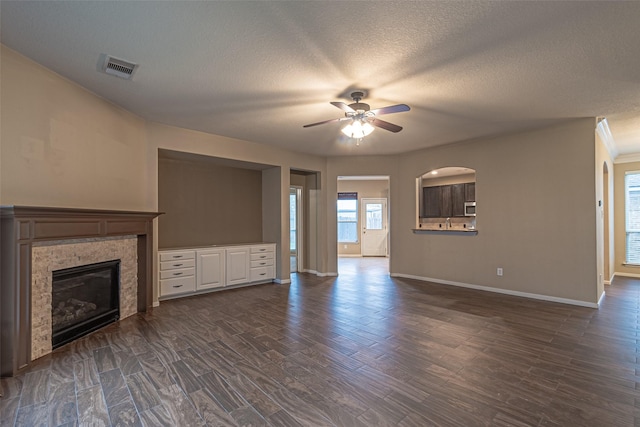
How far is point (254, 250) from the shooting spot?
5.81 m

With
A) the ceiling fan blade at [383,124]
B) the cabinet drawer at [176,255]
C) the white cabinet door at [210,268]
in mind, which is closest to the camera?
the ceiling fan blade at [383,124]

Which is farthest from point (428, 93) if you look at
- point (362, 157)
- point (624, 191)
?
point (624, 191)

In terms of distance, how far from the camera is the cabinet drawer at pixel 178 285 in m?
4.67

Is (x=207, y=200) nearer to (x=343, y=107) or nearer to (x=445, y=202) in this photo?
(x=343, y=107)

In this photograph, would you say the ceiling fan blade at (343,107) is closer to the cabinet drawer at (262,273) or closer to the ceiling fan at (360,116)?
the ceiling fan at (360,116)

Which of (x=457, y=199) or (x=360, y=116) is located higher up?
(x=360, y=116)

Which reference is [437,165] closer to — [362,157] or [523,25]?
[362,157]

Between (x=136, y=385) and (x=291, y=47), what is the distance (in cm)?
289

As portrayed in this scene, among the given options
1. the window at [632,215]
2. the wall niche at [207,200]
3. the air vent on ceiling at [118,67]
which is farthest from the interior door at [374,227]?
the air vent on ceiling at [118,67]

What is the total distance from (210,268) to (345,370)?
135 inches

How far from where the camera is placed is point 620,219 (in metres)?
6.50

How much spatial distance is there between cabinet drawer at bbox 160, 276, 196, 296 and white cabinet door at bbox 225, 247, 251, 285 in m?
0.63

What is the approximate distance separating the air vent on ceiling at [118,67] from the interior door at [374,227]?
326 inches

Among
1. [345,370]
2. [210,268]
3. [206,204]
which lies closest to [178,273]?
[210,268]
